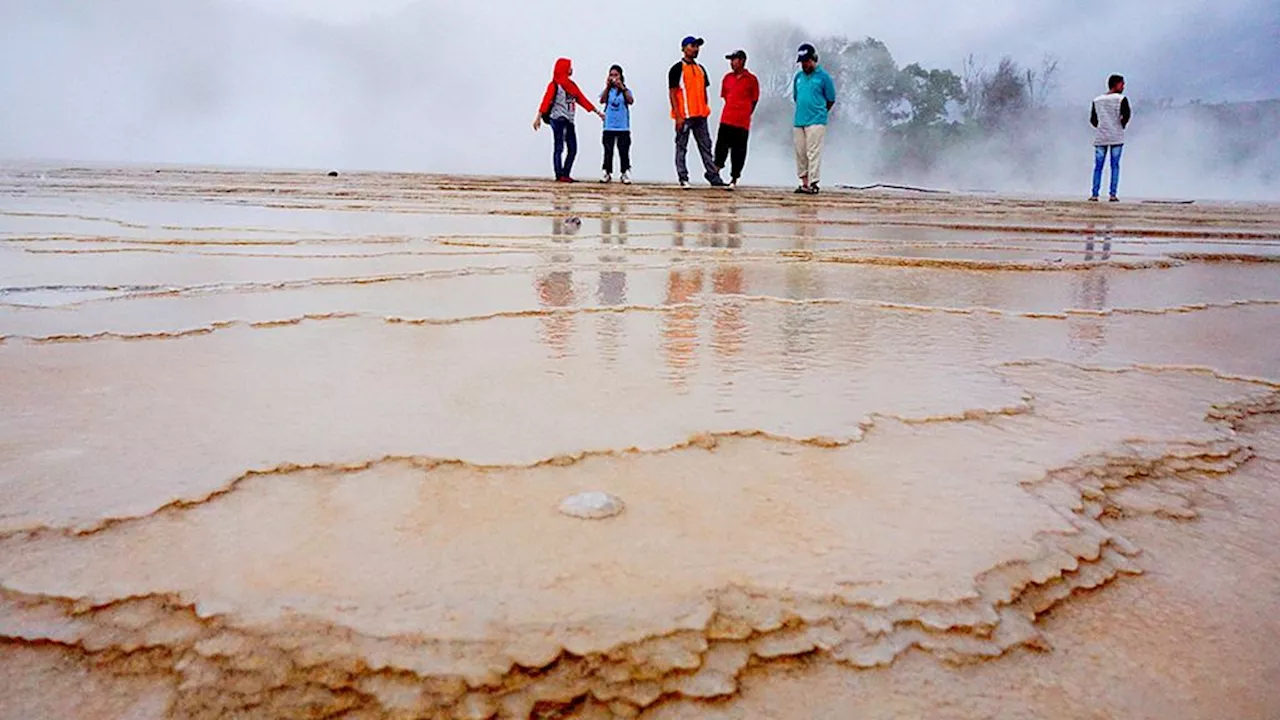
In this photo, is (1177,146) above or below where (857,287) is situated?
above

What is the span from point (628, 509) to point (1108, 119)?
11045mm

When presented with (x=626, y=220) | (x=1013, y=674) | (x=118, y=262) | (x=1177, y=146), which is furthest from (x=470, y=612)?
→ (x=1177, y=146)

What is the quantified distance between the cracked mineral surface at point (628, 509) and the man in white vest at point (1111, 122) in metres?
9.39

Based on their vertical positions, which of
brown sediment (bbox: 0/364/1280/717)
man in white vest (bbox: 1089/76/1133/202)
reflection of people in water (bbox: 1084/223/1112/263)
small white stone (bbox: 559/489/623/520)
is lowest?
brown sediment (bbox: 0/364/1280/717)

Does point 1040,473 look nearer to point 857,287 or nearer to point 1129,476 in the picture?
point 1129,476

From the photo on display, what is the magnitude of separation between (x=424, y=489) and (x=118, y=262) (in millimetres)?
1820

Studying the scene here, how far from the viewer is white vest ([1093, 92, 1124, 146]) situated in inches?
385

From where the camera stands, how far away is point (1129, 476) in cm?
85

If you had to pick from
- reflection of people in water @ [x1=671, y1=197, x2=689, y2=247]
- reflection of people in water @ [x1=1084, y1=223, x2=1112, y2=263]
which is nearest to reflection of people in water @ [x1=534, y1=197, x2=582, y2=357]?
reflection of people in water @ [x1=671, y1=197, x2=689, y2=247]

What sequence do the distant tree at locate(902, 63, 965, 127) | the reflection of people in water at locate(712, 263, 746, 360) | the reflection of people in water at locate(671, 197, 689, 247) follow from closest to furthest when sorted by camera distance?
the reflection of people in water at locate(712, 263, 746, 360)
the reflection of people in water at locate(671, 197, 689, 247)
the distant tree at locate(902, 63, 965, 127)

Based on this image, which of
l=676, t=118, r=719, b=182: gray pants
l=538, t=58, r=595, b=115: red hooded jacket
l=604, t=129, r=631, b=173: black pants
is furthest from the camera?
l=604, t=129, r=631, b=173: black pants

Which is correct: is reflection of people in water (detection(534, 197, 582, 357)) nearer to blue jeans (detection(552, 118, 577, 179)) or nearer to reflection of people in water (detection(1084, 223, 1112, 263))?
reflection of people in water (detection(1084, 223, 1112, 263))

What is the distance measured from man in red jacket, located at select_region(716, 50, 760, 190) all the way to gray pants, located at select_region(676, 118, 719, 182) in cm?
19

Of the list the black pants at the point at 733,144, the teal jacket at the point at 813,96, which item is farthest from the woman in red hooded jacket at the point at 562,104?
the teal jacket at the point at 813,96
